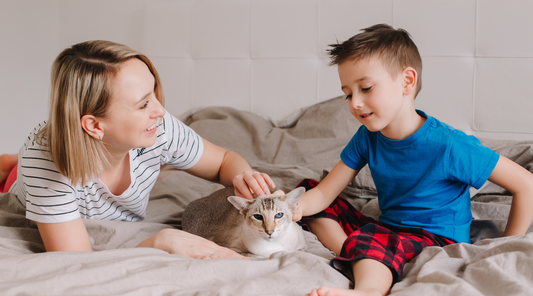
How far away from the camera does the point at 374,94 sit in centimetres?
100

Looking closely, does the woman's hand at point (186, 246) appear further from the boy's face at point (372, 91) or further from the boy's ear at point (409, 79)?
the boy's ear at point (409, 79)

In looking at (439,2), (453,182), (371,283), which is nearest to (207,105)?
(439,2)

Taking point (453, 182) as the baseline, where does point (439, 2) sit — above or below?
above

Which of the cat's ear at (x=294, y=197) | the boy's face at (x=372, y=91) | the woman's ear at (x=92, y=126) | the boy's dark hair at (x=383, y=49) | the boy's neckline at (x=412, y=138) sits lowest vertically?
the cat's ear at (x=294, y=197)

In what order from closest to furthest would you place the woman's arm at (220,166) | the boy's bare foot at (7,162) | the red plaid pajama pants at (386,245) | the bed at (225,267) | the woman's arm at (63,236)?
the bed at (225,267) → the red plaid pajama pants at (386,245) → the woman's arm at (63,236) → the woman's arm at (220,166) → the boy's bare foot at (7,162)

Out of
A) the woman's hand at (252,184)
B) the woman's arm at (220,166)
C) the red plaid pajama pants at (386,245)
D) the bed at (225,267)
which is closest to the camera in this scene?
the bed at (225,267)

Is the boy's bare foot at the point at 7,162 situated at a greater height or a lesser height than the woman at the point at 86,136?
lesser

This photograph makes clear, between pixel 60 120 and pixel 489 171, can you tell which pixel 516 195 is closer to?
pixel 489 171

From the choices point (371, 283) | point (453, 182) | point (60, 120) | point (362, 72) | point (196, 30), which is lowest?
point (371, 283)

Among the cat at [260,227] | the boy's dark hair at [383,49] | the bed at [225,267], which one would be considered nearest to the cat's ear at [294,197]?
the cat at [260,227]

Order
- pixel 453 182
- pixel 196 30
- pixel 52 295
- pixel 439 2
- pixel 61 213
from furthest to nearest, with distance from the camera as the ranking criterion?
1. pixel 196 30
2. pixel 439 2
3. pixel 453 182
4. pixel 61 213
5. pixel 52 295

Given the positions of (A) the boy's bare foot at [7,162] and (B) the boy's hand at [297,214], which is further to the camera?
(A) the boy's bare foot at [7,162]

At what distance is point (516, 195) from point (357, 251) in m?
0.50

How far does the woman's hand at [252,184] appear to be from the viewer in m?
1.10
